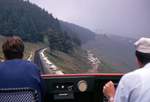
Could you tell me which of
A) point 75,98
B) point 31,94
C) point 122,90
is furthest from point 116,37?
point 122,90

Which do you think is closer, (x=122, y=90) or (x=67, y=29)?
(x=122, y=90)

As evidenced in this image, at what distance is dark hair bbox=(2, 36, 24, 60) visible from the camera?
4.25m

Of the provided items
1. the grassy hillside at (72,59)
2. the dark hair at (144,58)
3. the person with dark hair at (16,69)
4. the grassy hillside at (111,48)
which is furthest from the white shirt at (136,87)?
the grassy hillside at (72,59)

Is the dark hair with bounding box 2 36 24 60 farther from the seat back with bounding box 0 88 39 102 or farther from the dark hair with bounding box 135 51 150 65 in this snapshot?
the dark hair with bounding box 135 51 150 65

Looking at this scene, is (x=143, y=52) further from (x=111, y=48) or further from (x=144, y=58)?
(x=111, y=48)

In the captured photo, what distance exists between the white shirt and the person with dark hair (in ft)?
4.07

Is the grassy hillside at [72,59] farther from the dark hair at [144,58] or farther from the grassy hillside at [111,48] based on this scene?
the dark hair at [144,58]

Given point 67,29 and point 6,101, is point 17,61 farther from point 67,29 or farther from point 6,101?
point 67,29

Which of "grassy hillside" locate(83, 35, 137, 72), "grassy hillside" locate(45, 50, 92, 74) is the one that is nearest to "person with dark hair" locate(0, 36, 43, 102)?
"grassy hillside" locate(83, 35, 137, 72)

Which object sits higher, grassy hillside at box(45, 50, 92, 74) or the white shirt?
the white shirt

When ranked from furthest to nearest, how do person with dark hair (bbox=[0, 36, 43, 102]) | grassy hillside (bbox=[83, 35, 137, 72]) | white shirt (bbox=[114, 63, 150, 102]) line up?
1. grassy hillside (bbox=[83, 35, 137, 72])
2. person with dark hair (bbox=[0, 36, 43, 102])
3. white shirt (bbox=[114, 63, 150, 102])

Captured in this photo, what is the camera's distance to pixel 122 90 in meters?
3.19

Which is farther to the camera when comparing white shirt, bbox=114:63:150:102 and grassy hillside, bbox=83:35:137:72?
grassy hillside, bbox=83:35:137:72

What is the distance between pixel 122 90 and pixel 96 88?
7.58 ft
